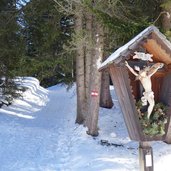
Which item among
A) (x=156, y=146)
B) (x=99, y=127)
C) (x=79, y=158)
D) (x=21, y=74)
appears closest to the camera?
(x=79, y=158)

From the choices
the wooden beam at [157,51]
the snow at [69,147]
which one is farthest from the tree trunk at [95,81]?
the wooden beam at [157,51]

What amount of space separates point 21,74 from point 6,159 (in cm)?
479

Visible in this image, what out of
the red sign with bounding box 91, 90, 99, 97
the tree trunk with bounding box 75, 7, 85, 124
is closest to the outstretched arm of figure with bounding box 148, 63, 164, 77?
the red sign with bounding box 91, 90, 99, 97

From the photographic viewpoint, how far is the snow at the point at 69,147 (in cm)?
895

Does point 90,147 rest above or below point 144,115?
below

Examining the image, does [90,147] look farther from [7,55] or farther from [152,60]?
[7,55]

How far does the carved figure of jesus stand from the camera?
608 centimetres

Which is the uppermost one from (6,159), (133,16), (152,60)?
(133,16)

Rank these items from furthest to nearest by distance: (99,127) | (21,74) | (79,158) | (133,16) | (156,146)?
(21,74) < (99,127) < (133,16) < (156,146) < (79,158)

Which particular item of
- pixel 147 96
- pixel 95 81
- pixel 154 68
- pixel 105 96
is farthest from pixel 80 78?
pixel 147 96

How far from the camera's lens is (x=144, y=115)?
614 cm

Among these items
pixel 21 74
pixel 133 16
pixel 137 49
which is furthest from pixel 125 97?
pixel 21 74

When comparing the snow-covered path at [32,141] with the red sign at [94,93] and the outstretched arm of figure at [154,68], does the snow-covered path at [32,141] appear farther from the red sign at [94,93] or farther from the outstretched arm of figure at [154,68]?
the outstretched arm of figure at [154,68]

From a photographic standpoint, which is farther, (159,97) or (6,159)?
(6,159)
